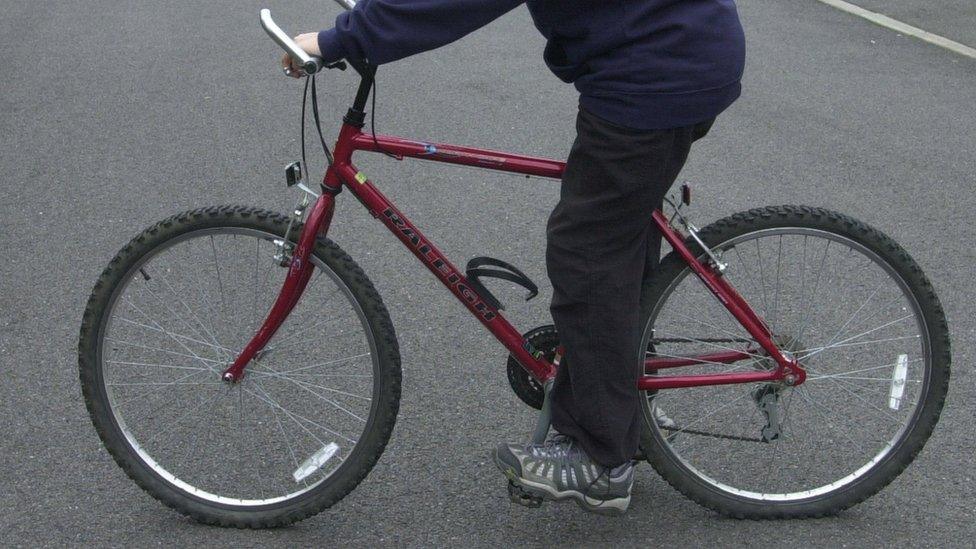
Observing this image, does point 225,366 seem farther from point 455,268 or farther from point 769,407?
point 769,407

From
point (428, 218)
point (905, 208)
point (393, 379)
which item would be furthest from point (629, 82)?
point (905, 208)

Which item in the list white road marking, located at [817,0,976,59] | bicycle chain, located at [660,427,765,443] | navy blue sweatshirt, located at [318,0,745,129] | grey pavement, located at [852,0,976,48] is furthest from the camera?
grey pavement, located at [852,0,976,48]

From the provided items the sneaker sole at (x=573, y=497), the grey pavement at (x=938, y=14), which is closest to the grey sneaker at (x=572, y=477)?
the sneaker sole at (x=573, y=497)

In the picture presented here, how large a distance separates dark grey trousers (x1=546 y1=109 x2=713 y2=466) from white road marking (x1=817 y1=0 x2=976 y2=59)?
726 centimetres

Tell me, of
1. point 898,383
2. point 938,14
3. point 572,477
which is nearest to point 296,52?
point 572,477

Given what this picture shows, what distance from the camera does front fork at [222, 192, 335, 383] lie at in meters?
3.09

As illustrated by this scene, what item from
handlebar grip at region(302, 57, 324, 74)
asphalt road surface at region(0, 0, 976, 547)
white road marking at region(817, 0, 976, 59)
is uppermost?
handlebar grip at region(302, 57, 324, 74)

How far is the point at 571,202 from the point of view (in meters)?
2.92

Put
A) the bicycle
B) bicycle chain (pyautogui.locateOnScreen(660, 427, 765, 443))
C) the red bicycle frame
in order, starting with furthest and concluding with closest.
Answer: bicycle chain (pyautogui.locateOnScreen(660, 427, 765, 443)), the bicycle, the red bicycle frame

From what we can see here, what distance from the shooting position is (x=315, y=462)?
10.9ft

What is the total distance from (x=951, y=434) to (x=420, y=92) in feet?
15.7

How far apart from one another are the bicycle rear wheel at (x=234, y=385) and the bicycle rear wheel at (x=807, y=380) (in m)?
0.81

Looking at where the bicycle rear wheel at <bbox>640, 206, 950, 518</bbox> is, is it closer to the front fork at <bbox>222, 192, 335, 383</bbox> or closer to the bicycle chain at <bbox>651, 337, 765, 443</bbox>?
the bicycle chain at <bbox>651, 337, 765, 443</bbox>

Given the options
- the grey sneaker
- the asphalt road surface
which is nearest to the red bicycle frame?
the grey sneaker
